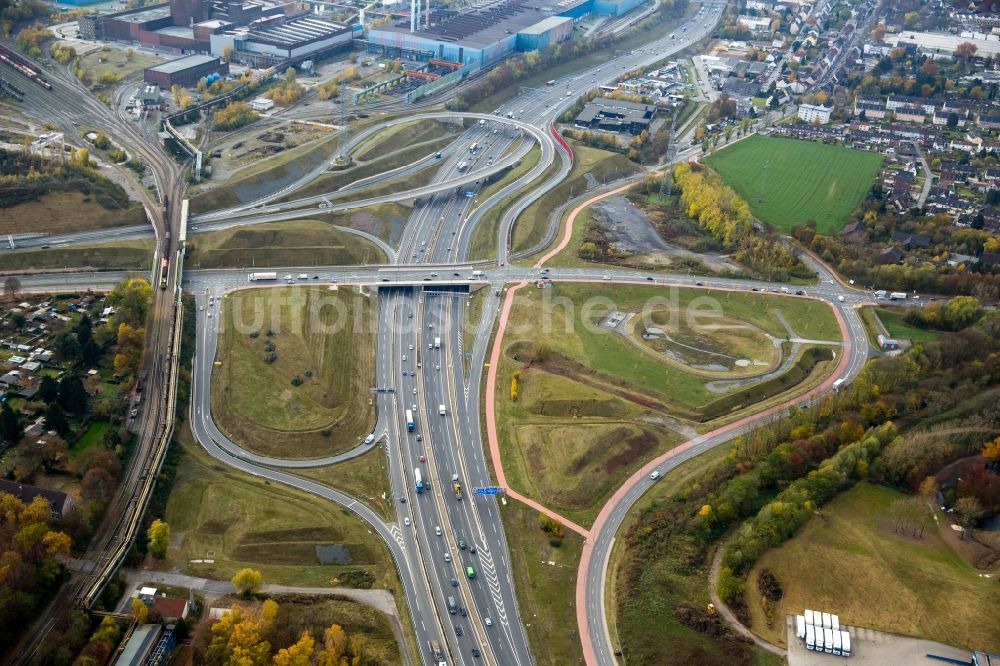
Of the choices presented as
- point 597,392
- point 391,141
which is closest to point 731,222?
point 597,392

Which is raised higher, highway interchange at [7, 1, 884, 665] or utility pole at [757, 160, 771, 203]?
utility pole at [757, 160, 771, 203]

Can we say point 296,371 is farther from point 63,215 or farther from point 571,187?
point 571,187

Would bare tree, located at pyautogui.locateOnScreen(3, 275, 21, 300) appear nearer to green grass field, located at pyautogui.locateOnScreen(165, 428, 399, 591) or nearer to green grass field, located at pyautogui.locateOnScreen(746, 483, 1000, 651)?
green grass field, located at pyautogui.locateOnScreen(165, 428, 399, 591)

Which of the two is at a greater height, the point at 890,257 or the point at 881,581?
the point at 890,257

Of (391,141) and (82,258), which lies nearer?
(82,258)

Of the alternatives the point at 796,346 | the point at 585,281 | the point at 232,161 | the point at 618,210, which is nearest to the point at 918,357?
the point at 796,346

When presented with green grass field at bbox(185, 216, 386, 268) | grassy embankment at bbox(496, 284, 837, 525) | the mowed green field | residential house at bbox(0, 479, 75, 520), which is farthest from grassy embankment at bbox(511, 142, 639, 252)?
residential house at bbox(0, 479, 75, 520)
